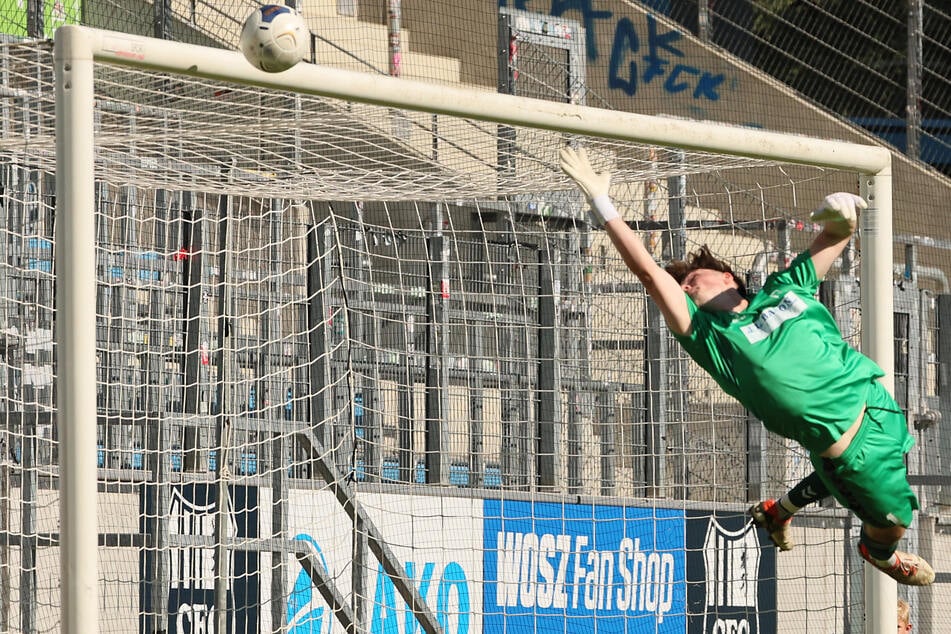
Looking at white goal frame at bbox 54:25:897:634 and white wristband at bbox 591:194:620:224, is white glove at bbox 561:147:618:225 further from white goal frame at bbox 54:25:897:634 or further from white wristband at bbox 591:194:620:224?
white goal frame at bbox 54:25:897:634

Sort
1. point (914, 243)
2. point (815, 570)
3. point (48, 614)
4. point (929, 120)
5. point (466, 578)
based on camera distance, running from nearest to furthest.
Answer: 1. point (48, 614)
2. point (466, 578)
3. point (815, 570)
4. point (914, 243)
5. point (929, 120)

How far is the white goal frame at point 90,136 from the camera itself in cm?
454

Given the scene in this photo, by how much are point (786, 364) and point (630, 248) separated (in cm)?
65

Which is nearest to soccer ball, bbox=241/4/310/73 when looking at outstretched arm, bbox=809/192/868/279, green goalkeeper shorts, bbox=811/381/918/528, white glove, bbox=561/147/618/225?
white glove, bbox=561/147/618/225

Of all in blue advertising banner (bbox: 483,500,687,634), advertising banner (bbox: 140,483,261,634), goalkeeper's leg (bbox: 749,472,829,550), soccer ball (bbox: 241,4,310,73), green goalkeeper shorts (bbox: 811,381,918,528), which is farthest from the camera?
blue advertising banner (bbox: 483,500,687,634)

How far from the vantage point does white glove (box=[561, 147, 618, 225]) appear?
15.8 ft

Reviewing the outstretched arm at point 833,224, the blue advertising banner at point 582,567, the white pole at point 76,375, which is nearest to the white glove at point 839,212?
the outstretched arm at point 833,224

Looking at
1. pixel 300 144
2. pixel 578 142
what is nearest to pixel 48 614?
pixel 300 144

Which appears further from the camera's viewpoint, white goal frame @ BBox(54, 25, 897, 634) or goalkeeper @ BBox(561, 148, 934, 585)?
goalkeeper @ BBox(561, 148, 934, 585)

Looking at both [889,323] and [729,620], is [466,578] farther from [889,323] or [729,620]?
[889,323]

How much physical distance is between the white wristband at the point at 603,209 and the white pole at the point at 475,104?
76 cm

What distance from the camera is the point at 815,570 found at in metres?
9.12

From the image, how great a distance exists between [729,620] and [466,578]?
5.34 feet

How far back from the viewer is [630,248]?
4719 mm
